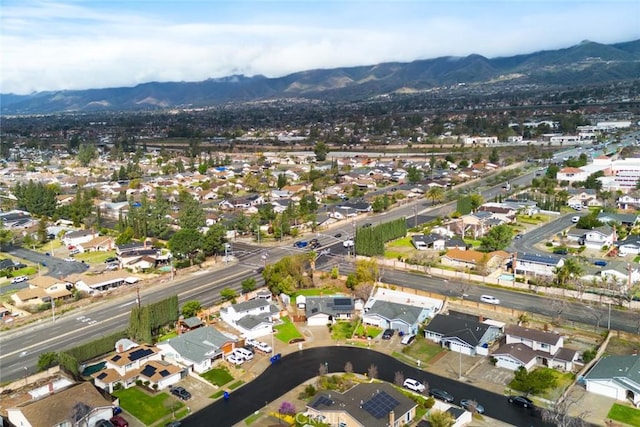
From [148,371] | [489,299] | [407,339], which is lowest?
[489,299]

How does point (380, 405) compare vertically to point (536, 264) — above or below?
above

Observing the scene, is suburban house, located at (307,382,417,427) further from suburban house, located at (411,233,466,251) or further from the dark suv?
suburban house, located at (411,233,466,251)

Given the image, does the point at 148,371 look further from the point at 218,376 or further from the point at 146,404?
the point at 218,376

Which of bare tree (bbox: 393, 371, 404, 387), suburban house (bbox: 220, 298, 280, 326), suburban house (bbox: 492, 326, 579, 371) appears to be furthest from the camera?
suburban house (bbox: 220, 298, 280, 326)

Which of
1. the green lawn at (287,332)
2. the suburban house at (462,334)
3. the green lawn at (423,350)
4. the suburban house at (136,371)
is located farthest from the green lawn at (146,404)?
the suburban house at (462,334)

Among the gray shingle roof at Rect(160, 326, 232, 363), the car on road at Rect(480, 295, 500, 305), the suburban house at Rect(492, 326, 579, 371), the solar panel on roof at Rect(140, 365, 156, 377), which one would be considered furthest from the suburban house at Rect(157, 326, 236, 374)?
the car on road at Rect(480, 295, 500, 305)

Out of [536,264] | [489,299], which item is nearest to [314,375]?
[489,299]

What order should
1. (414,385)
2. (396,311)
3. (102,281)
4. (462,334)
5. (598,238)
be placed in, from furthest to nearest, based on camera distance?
1. (598,238)
2. (102,281)
3. (396,311)
4. (462,334)
5. (414,385)

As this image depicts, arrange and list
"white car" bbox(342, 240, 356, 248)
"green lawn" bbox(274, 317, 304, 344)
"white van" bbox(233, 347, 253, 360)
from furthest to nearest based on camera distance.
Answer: "white car" bbox(342, 240, 356, 248)
"green lawn" bbox(274, 317, 304, 344)
"white van" bbox(233, 347, 253, 360)
